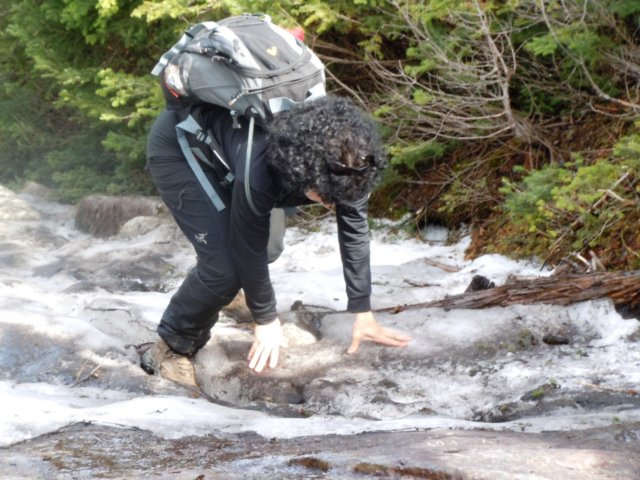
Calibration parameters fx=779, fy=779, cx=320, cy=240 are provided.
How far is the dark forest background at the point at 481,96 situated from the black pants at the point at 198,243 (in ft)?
6.52

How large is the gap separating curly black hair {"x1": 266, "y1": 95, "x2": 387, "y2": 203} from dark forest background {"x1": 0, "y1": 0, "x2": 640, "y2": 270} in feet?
6.38

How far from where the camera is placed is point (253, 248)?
3561mm

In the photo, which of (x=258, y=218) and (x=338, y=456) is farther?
(x=258, y=218)

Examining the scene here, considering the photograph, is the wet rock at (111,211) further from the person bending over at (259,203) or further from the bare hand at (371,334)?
the bare hand at (371,334)

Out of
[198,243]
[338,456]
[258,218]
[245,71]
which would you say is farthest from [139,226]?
[338,456]

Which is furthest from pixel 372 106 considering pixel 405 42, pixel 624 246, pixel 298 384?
pixel 298 384

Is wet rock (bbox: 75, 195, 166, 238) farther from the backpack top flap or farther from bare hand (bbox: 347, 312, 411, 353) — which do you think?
the backpack top flap

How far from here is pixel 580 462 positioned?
2.48 m

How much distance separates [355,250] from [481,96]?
2.93 meters

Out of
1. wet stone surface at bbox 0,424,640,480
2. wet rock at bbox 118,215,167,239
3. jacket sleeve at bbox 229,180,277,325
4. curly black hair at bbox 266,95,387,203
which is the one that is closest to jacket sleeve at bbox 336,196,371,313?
jacket sleeve at bbox 229,180,277,325

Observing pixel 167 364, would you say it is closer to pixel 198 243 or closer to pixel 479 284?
pixel 198 243

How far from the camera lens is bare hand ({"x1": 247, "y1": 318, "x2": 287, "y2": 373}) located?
3.90 m

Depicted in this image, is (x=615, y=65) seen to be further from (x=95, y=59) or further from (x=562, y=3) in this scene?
(x=95, y=59)

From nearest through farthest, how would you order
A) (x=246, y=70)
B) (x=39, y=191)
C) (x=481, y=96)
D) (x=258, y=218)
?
1. (x=246, y=70)
2. (x=258, y=218)
3. (x=481, y=96)
4. (x=39, y=191)
